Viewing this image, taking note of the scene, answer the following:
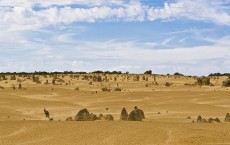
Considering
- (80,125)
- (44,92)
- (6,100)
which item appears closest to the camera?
(80,125)

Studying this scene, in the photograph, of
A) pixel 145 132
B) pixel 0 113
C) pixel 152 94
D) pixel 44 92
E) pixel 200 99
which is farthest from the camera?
pixel 44 92

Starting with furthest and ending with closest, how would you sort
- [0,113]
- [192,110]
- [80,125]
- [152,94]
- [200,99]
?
[152,94], [200,99], [192,110], [0,113], [80,125]

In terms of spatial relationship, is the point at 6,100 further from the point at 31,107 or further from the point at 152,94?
the point at 152,94

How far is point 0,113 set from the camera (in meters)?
25.4

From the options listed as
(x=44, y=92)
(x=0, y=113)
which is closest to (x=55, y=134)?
(x=0, y=113)

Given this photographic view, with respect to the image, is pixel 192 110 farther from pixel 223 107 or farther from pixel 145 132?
pixel 145 132

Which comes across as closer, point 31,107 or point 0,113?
point 0,113

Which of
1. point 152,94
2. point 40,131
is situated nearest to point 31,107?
point 152,94

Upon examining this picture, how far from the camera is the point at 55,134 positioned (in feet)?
52.0

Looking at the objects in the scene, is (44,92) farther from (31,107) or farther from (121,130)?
(121,130)

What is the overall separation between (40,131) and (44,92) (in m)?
23.5

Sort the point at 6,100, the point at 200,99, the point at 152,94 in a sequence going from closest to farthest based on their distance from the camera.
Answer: the point at 6,100 → the point at 200,99 → the point at 152,94

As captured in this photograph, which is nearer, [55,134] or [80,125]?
[55,134]

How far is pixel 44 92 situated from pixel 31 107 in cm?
1018
